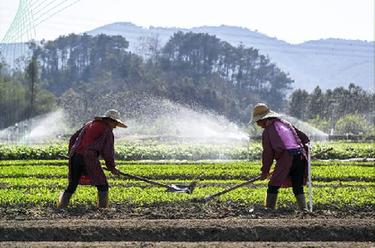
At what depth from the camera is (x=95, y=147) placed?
30.7ft

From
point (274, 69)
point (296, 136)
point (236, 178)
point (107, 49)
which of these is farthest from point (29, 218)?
point (274, 69)

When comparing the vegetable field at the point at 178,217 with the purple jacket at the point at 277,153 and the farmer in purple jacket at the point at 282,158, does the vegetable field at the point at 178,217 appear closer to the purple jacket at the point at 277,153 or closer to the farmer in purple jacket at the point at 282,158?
the farmer in purple jacket at the point at 282,158

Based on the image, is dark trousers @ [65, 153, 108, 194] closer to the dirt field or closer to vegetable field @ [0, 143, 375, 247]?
vegetable field @ [0, 143, 375, 247]

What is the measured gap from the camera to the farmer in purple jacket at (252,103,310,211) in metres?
9.10

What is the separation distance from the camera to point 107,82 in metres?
84.4

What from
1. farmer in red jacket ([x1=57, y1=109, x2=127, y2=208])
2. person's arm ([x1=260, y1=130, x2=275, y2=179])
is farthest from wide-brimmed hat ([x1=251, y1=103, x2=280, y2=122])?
farmer in red jacket ([x1=57, y1=109, x2=127, y2=208])

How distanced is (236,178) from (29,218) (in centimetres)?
777

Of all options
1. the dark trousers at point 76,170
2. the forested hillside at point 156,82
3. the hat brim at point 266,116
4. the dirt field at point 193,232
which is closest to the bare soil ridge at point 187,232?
the dirt field at point 193,232

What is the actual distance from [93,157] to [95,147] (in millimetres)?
139

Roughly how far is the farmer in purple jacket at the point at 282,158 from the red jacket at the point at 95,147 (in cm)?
210

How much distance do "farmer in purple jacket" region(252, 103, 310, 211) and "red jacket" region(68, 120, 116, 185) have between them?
210cm

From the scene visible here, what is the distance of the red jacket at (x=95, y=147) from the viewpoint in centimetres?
934

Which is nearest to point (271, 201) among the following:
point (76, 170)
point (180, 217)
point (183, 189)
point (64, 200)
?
point (180, 217)

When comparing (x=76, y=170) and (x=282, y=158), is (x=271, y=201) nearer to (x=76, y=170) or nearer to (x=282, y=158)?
(x=282, y=158)
